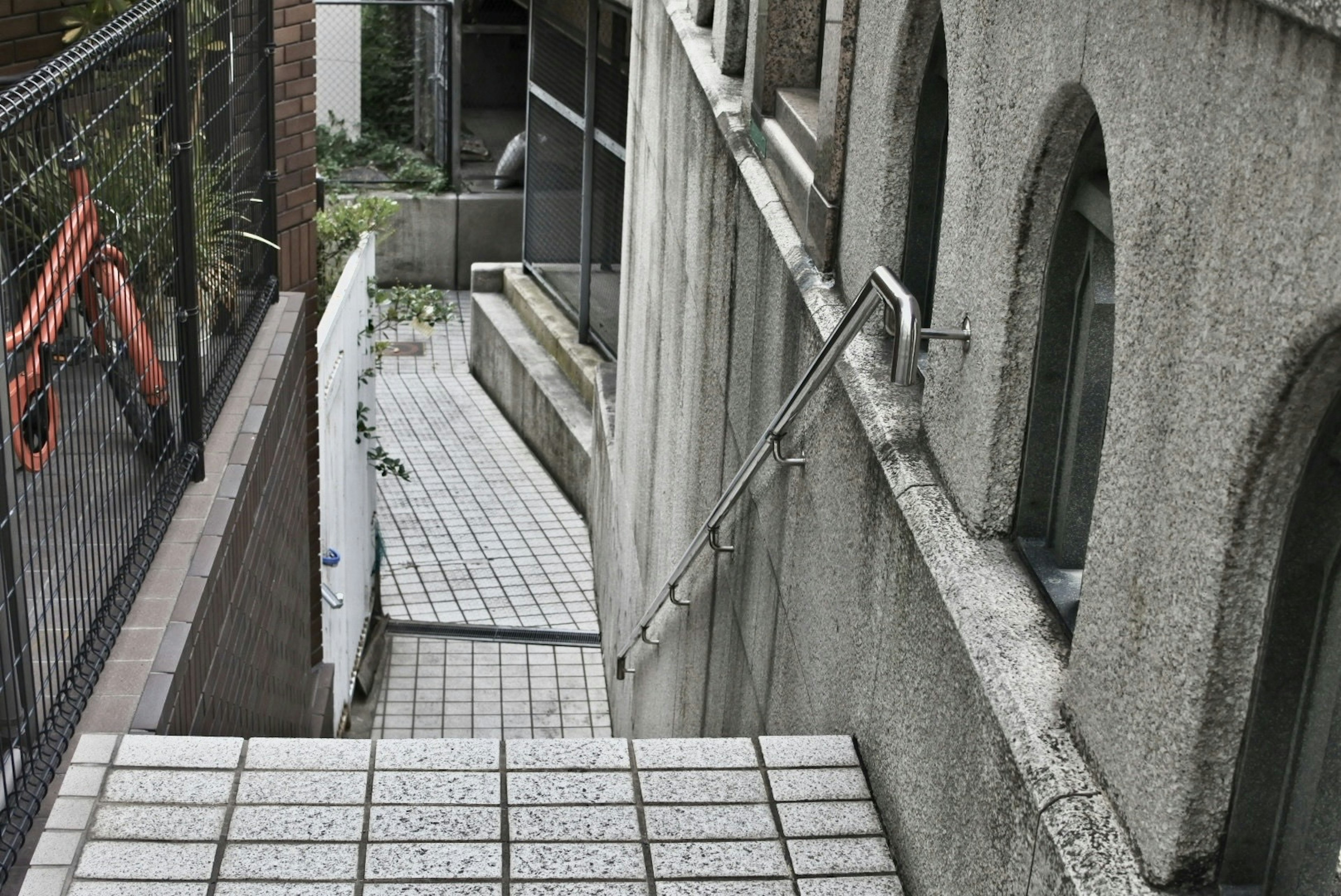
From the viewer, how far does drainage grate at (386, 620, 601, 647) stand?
34.3 feet

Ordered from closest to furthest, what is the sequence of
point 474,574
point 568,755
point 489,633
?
point 568,755
point 489,633
point 474,574

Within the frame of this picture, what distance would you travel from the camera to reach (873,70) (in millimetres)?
3805

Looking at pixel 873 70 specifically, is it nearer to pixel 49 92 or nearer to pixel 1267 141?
pixel 49 92

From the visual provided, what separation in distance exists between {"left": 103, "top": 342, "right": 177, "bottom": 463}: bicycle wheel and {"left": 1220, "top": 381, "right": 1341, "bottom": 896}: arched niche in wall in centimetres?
268

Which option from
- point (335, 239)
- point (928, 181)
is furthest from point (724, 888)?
point (335, 239)

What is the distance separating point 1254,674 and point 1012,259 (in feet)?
3.29

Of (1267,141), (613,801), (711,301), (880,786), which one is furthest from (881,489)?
(711,301)

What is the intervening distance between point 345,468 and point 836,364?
532 centimetres

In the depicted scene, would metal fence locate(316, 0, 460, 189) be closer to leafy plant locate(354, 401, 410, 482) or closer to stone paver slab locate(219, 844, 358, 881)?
leafy plant locate(354, 401, 410, 482)

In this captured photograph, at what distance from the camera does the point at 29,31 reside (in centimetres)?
549

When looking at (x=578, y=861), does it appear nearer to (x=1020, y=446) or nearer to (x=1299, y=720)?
(x=1020, y=446)

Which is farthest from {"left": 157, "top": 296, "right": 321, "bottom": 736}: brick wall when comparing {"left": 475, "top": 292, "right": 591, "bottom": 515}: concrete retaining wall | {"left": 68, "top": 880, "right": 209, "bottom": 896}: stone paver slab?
{"left": 475, "top": 292, "right": 591, "bottom": 515}: concrete retaining wall

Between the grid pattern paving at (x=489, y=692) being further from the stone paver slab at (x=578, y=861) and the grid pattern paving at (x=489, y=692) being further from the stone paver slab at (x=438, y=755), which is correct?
the stone paver slab at (x=578, y=861)

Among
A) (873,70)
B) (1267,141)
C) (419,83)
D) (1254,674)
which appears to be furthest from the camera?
(419,83)
